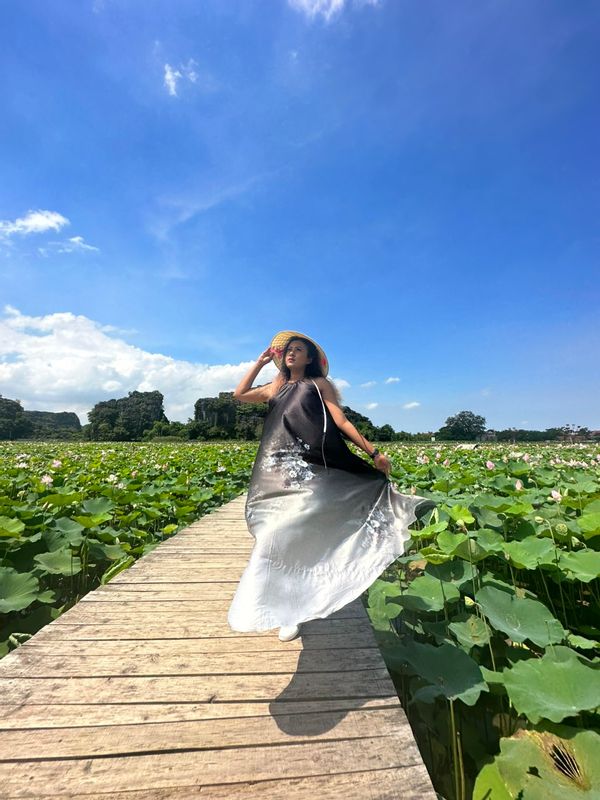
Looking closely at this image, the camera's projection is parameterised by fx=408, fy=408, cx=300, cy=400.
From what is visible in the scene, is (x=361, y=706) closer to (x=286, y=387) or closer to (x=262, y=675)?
(x=262, y=675)

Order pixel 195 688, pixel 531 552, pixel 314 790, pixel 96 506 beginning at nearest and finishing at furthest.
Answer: pixel 314 790 < pixel 195 688 < pixel 531 552 < pixel 96 506

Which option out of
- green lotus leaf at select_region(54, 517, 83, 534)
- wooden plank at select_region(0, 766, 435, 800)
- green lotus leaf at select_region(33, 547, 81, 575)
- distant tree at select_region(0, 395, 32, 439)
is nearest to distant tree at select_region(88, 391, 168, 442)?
distant tree at select_region(0, 395, 32, 439)

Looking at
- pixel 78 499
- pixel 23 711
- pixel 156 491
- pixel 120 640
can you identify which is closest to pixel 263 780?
pixel 23 711

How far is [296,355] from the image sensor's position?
210 centimetres

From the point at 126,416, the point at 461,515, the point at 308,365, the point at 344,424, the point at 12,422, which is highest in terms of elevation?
the point at 126,416

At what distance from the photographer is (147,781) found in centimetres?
90

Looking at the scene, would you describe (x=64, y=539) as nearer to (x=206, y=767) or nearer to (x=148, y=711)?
(x=148, y=711)

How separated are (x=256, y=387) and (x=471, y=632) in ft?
5.13

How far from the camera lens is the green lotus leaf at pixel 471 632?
151 cm

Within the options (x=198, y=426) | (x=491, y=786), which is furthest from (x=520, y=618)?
(x=198, y=426)

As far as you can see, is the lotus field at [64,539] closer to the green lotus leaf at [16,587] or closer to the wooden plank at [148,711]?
the green lotus leaf at [16,587]

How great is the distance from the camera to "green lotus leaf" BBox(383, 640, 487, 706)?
1.18 metres

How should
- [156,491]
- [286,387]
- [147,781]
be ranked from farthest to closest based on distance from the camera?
[156,491] < [286,387] < [147,781]

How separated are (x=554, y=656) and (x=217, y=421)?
39.1m
